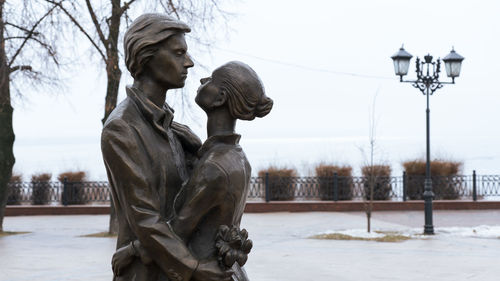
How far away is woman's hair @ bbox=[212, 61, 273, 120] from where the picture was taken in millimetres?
2702

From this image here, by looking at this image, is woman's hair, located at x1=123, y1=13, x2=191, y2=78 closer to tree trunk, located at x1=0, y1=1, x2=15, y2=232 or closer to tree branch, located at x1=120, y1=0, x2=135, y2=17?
tree branch, located at x1=120, y1=0, x2=135, y2=17

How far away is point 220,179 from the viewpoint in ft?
8.42

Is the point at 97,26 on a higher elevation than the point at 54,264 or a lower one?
higher

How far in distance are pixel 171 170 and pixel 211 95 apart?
1.19 feet

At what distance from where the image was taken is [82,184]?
77.6 ft

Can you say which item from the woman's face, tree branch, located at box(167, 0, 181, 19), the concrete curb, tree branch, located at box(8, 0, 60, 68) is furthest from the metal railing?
the woman's face

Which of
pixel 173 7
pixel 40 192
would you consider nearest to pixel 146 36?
pixel 173 7

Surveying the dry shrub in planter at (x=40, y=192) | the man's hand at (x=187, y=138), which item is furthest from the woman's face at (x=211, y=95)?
the dry shrub in planter at (x=40, y=192)

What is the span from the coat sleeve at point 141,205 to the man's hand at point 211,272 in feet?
0.11

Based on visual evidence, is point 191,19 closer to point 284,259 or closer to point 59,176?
point 284,259

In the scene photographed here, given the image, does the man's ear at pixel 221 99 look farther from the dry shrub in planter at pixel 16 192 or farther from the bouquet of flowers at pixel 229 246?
the dry shrub in planter at pixel 16 192

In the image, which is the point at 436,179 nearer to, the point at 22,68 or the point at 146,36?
the point at 22,68

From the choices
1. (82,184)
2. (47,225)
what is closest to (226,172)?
(47,225)

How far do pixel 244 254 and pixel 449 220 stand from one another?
18430 millimetres
